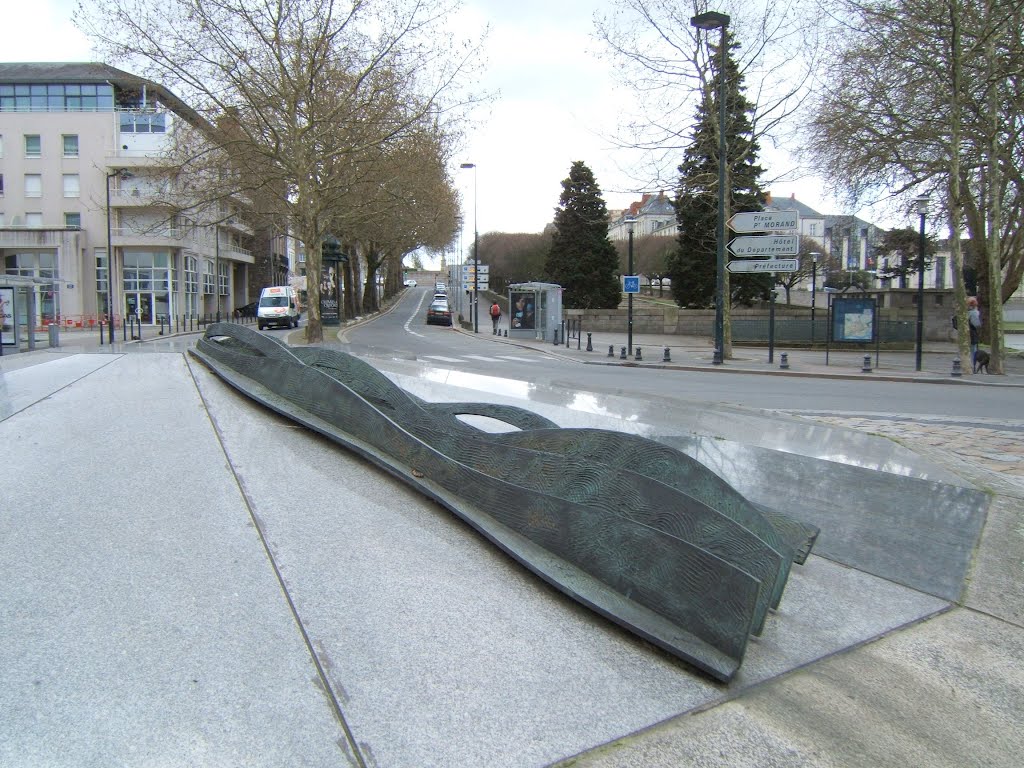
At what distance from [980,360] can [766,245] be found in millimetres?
6816

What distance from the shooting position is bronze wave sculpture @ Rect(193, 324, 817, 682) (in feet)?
10.8

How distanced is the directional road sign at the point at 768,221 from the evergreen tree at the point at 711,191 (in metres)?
2.87

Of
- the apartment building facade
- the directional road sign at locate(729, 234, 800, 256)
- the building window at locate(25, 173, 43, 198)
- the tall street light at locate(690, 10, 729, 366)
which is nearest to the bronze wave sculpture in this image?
the tall street light at locate(690, 10, 729, 366)

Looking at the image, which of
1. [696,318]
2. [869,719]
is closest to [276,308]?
[696,318]

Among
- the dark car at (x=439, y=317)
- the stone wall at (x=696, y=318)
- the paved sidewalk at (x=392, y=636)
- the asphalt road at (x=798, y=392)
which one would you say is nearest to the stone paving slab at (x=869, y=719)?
the paved sidewalk at (x=392, y=636)

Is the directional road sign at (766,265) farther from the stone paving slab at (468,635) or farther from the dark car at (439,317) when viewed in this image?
the dark car at (439,317)

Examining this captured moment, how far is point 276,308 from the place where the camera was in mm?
45094

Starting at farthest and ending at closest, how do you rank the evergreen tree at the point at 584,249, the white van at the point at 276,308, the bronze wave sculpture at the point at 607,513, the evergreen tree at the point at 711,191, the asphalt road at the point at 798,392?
the evergreen tree at the point at 584,249 → the white van at the point at 276,308 → the evergreen tree at the point at 711,191 → the asphalt road at the point at 798,392 → the bronze wave sculpture at the point at 607,513

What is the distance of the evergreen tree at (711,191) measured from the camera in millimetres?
25594

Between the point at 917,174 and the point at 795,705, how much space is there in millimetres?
28876

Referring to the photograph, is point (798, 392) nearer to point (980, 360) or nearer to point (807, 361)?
point (980, 360)

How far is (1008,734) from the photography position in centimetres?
296

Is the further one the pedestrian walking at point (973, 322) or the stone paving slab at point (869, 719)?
the pedestrian walking at point (973, 322)

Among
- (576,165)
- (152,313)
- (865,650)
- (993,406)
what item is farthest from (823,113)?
(152,313)
